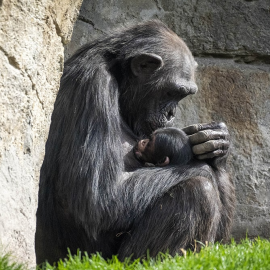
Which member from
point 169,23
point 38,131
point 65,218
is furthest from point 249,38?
point 38,131

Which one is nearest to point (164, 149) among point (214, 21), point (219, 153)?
point (219, 153)

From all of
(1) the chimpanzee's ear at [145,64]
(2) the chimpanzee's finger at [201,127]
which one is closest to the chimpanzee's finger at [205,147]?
(2) the chimpanzee's finger at [201,127]

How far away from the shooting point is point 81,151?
15.6 ft

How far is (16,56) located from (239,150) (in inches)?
136

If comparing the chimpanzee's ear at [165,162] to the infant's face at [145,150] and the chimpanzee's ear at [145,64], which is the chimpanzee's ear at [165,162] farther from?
the chimpanzee's ear at [145,64]

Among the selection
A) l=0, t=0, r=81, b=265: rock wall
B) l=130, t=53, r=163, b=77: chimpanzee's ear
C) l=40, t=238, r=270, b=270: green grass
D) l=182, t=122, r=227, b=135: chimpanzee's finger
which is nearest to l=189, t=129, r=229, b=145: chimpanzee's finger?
l=182, t=122, r=227, b=135: chimpanzee's finger

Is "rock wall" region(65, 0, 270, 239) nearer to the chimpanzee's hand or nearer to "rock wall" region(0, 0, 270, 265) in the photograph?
"rock wall" region(0, 0, 270, 265)

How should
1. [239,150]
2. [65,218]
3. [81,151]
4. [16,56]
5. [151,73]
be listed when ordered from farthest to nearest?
[239,150]
[151,73]
[65,218]
[81,151]
[16,56]

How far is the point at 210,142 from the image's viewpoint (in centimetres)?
507

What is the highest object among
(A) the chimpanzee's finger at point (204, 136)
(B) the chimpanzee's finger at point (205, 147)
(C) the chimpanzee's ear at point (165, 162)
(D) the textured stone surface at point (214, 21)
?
(D) the textured stone surface at point (214, 21)

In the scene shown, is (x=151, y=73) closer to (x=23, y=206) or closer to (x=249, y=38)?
(x=249, y=38)

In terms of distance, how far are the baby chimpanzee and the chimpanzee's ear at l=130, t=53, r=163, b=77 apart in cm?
54

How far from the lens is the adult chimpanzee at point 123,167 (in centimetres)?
473

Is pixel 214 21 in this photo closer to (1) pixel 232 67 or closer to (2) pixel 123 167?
(1) pixel 232 67
